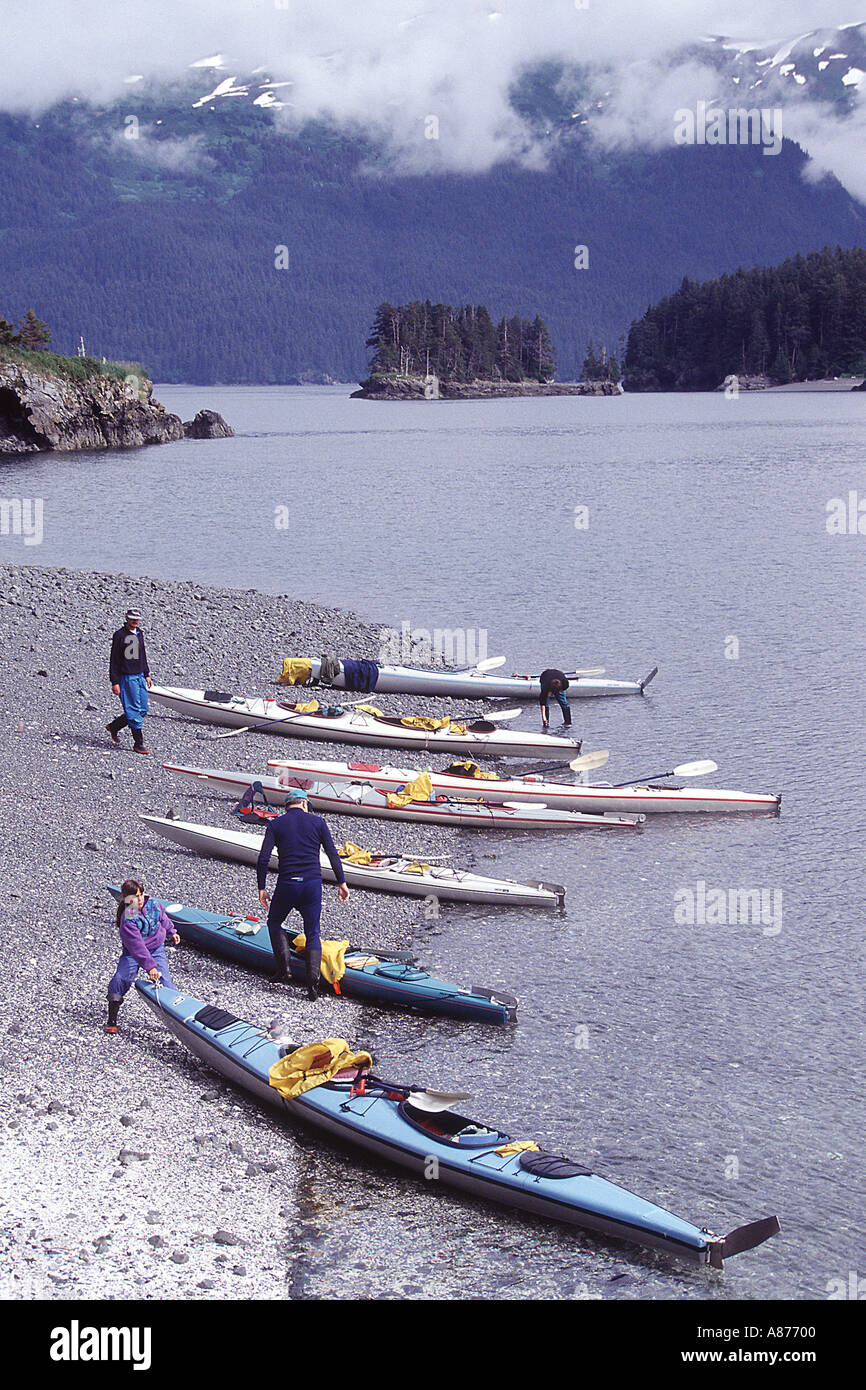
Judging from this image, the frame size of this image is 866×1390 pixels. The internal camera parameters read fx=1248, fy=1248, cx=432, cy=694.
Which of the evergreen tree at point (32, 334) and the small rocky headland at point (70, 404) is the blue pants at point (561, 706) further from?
the evergreen tree at point (32, 334)

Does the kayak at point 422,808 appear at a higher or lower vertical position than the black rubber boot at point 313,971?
higher

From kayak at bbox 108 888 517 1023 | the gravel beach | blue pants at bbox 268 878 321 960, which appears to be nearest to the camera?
the gravel beach

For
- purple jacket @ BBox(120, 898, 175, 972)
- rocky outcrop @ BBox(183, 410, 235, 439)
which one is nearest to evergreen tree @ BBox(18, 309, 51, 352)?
rocky outcrop @ BBox(183, 410, 235, 439)

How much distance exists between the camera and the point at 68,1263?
9.21 m

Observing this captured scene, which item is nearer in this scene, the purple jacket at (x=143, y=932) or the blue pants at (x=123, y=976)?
the purple jacket at (x=143, y=932)

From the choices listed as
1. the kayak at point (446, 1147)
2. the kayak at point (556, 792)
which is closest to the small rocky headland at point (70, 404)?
the kayak at point (556, 792)

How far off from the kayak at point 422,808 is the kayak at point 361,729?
128 inches

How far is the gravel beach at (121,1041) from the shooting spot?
9.62m

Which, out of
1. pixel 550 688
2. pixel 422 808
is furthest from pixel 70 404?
pixel 422 808

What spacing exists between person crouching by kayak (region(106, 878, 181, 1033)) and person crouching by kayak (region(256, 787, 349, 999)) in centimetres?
128

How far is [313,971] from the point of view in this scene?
14.1 metres

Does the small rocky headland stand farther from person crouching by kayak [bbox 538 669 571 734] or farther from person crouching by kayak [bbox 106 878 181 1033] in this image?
person crouching by kayak [bbox 106 878 181 1033]

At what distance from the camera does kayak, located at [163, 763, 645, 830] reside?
2056 cm

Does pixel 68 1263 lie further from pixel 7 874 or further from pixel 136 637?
pixel 136 637
